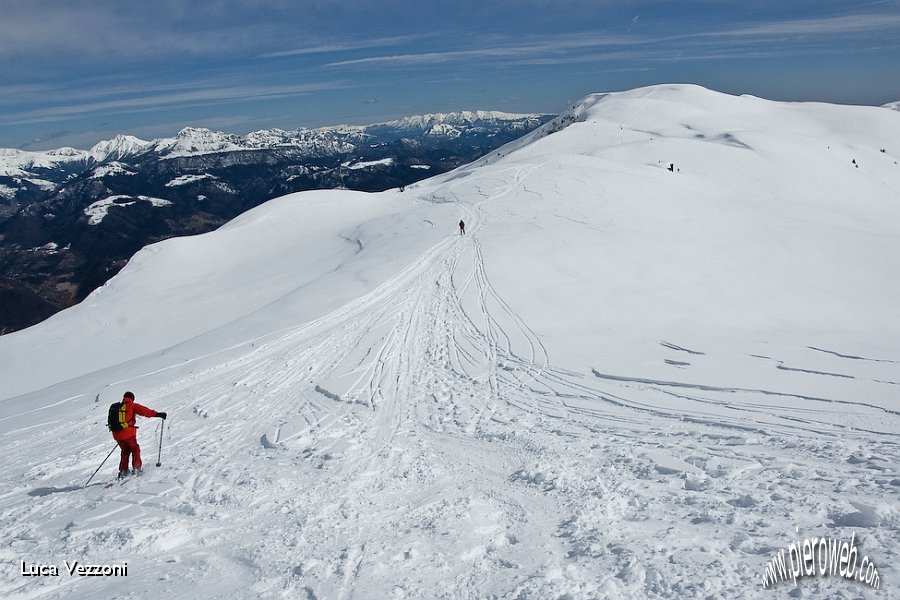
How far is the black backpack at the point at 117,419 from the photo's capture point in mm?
9508

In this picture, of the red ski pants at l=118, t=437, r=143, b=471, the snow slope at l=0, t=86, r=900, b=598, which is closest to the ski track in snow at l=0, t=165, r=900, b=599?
the snow slope at l=0, t=86, r=900, b=598

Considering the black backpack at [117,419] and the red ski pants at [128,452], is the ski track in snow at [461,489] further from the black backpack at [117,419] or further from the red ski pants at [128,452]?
the black backpack at [117,419]

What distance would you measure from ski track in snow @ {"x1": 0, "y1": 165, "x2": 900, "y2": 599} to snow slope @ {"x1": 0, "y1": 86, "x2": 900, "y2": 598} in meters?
0.04

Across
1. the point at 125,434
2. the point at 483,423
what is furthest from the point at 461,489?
the point at 125,434

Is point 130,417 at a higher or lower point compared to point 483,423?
higher

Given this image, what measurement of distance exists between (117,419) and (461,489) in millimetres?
6561

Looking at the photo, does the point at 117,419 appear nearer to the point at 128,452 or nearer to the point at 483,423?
the point at 128,452

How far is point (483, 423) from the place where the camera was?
34.3 feet

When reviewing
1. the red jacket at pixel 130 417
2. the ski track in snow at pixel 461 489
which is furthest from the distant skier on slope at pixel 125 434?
the ski track in snow at pixel 461 489

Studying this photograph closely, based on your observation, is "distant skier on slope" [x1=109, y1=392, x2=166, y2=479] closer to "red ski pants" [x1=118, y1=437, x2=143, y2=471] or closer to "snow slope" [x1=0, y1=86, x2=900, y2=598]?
"red ski pants" [x1=118, y1=437, x2=143, y2=471]

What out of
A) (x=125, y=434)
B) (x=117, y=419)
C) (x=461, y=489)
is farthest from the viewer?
(x=117, y=419)

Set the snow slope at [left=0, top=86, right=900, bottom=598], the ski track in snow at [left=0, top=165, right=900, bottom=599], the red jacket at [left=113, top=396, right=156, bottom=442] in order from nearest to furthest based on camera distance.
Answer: the ski track in snow at [left=0, top=165, right=900, bottom=599] → the snow slope at [left=0, top=86, right=900, bottom=598] → the red jacket at [left=113, top=396, right=156, bottom=442]

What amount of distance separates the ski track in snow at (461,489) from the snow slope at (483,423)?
0.14 feet

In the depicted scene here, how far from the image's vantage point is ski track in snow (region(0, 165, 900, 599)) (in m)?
5.99
